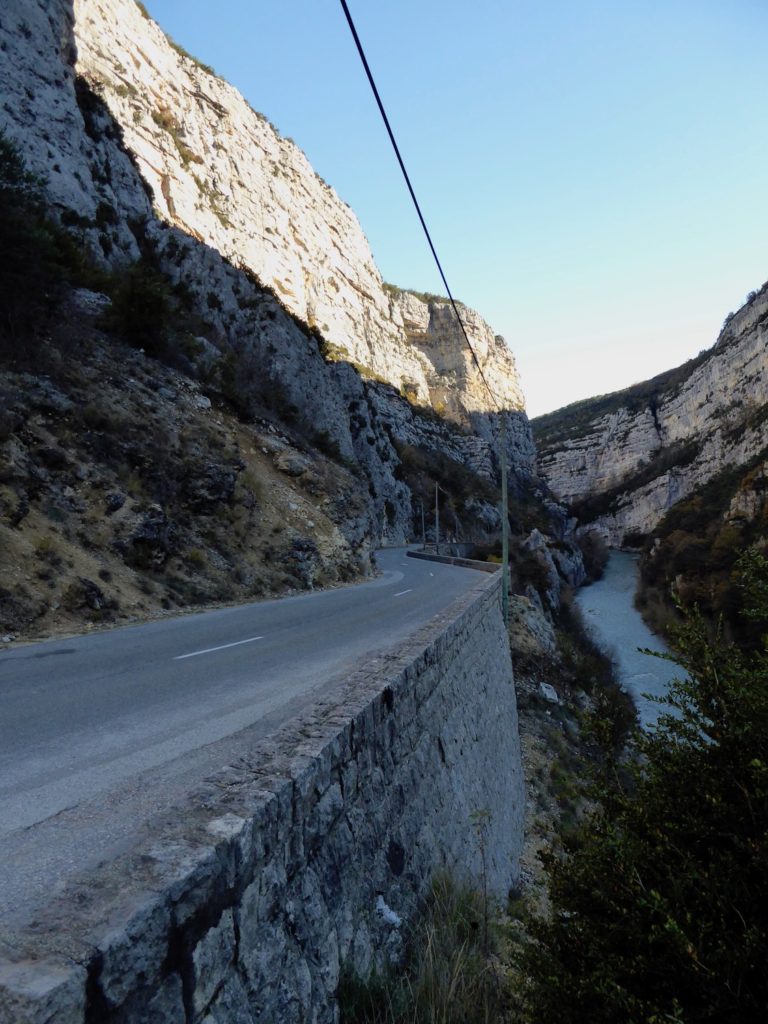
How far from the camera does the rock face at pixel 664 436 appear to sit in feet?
224

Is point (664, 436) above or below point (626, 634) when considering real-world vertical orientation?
above

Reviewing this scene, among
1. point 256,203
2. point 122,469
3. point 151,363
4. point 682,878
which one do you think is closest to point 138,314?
point 151,363

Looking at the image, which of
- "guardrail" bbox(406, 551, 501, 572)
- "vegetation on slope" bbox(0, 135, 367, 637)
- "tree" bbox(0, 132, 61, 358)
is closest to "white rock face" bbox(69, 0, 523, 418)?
"vegetation on slope" bbox(0, 135, 367, 637)

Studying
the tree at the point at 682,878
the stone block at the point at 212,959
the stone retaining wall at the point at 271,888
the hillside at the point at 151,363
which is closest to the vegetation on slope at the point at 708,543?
the hillside at the point at 151,363

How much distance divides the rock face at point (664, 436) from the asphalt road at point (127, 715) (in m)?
62.7

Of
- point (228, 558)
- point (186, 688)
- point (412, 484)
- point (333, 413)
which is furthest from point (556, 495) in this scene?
point (186, 688)

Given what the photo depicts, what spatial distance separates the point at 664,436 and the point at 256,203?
75.2 metres

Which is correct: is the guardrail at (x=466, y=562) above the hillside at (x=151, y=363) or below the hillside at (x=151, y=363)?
below

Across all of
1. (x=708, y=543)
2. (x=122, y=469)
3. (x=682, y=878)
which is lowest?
(x=708, y=543)

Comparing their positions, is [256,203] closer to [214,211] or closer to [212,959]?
[214,211]

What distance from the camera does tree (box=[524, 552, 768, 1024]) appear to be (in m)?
2.41

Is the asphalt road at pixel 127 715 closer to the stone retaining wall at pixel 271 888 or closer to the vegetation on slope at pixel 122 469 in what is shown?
the stone retaining wall at pixel 271 888

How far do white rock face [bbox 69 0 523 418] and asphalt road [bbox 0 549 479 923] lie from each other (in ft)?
119

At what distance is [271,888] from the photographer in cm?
224
